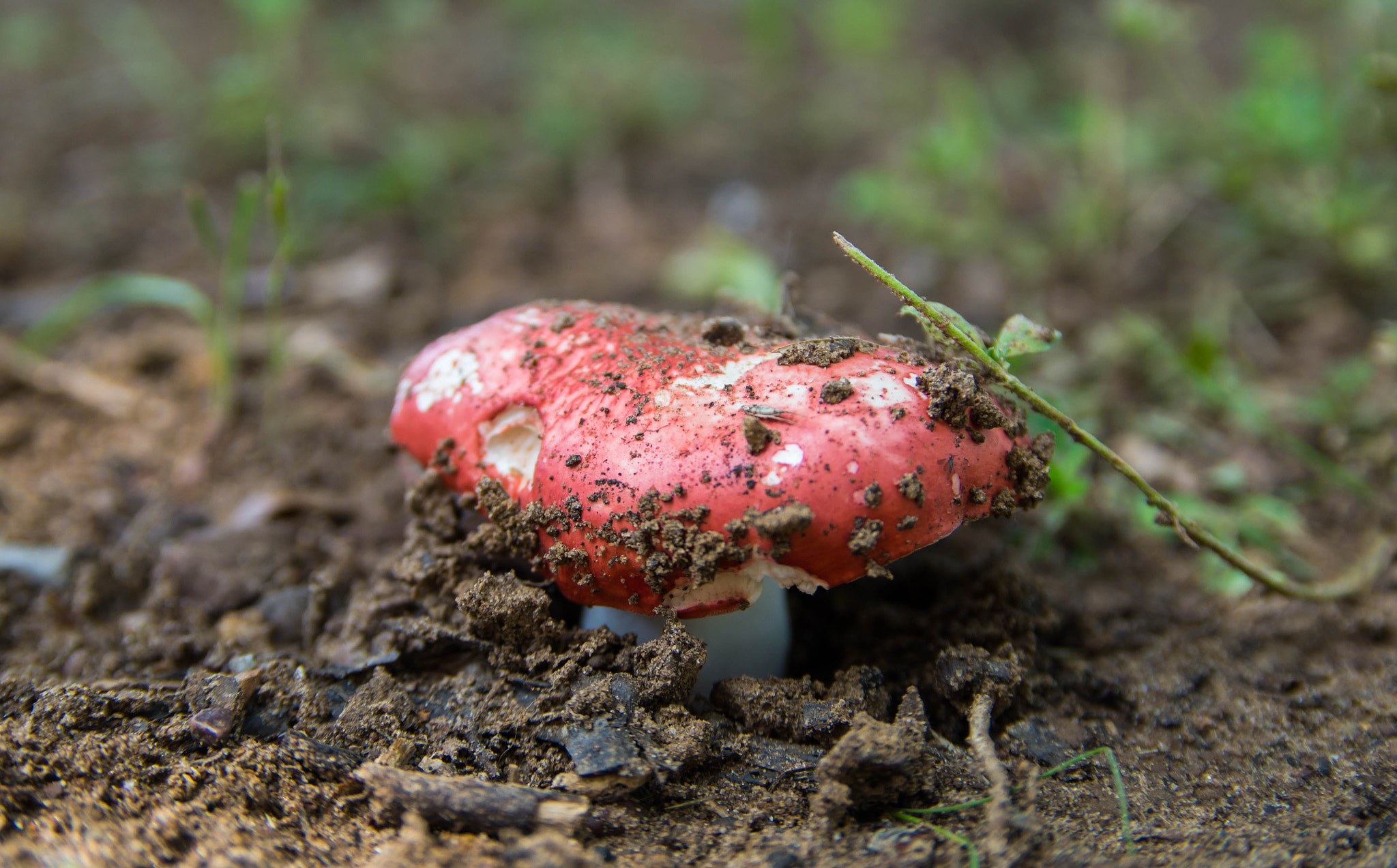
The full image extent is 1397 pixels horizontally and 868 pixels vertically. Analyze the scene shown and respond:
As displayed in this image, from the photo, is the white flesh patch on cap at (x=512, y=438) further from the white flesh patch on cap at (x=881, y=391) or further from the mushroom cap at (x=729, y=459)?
the white flesh patch on cap at (x=881, y=391)

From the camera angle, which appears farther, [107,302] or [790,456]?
[107,302]

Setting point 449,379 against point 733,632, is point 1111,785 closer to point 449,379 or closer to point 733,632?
point 733,632

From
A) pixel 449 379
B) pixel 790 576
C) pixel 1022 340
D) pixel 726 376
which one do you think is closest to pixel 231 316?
pixel 449 379

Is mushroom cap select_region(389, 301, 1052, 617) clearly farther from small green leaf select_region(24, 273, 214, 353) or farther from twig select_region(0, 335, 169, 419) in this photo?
twig select_region(0, 335, 169, 419)

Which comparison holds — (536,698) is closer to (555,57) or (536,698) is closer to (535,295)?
A: (535,295)

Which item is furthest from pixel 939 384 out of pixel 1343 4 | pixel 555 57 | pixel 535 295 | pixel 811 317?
pixel 555 57

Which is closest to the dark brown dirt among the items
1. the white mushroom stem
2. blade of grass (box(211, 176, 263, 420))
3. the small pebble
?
the small pebble
